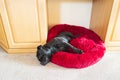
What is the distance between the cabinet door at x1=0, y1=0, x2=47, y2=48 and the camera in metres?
1.32

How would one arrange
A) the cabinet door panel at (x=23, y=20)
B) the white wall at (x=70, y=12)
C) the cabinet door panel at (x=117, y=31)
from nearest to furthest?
the cabinet door panel at (x=23, y=20) < the cabinet door panel at (x=117, y=31) < the white wall at (x=70, y=12)

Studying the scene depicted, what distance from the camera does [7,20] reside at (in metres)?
1.40

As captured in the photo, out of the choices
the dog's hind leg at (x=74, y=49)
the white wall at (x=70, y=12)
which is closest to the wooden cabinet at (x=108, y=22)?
the white wall at (x=70, y=12)

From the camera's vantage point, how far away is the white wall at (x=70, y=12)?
1835mm

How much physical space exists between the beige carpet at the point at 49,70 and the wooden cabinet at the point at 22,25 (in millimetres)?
143

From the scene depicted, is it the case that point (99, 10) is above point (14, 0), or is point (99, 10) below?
below

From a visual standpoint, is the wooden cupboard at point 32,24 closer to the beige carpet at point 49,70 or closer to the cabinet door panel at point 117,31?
the cabinet door panel at point 117,31

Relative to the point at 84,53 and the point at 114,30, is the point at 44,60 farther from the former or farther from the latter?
the point at 114,30

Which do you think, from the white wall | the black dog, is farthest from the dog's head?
the white wall

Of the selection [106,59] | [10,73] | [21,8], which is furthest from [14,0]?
[106,59]

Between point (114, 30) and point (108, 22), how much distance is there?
11cm

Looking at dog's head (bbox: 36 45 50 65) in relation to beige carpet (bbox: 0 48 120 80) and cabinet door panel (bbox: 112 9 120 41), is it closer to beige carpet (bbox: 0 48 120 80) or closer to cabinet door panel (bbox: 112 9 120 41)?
beige carpet (bbox: 0 48 120 80)

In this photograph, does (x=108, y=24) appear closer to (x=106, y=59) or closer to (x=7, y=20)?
(x=106, y=59)

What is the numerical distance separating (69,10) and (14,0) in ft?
2.65
